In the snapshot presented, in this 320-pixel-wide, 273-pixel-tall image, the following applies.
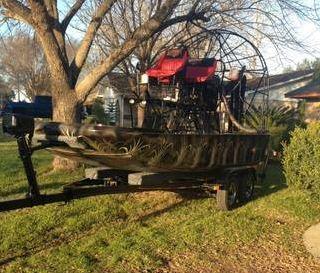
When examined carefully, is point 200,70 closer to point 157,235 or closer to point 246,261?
point 157,235

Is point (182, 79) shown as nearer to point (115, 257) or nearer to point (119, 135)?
point (119, 135)

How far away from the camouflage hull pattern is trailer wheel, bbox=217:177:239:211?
54cm

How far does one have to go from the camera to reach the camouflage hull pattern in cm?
630

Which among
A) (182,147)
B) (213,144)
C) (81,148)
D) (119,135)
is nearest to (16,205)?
→ (81,148)

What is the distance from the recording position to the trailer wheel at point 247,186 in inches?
388

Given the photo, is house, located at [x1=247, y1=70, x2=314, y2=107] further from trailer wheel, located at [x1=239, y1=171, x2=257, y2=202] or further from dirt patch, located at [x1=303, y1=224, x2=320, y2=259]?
dirt patch, located at [x1=303, y1=224, x2=320, y2=259]

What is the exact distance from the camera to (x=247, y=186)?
10117 mm

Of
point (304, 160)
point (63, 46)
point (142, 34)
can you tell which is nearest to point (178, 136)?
point (304, 160)

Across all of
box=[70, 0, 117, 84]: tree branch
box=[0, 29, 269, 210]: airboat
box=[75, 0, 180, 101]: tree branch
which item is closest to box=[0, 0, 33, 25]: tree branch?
box=[70, 0, 117, 84]: tree branch

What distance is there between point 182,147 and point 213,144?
86 cm

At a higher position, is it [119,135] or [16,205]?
[119,135]

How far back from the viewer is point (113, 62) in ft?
36.8

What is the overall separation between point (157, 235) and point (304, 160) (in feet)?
11.4

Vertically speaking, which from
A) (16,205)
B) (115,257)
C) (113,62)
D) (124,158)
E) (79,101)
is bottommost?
(115,257)
